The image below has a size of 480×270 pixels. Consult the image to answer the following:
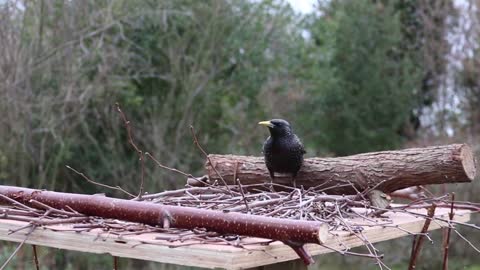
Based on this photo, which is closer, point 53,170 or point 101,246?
point 101,246

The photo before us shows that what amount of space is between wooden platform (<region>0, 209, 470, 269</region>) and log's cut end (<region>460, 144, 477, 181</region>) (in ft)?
1.79

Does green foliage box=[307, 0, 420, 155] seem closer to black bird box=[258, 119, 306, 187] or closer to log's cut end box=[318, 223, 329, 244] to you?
black bird box=[258, 119, 306, 187]

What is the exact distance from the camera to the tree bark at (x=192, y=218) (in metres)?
1.58

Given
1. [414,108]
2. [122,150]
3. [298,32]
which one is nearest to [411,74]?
[414,108]

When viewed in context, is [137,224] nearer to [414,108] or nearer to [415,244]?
[415,244]

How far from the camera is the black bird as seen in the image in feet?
8.82

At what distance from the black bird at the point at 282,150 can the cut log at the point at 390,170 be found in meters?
0.06

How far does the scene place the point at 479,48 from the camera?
31.2 ft

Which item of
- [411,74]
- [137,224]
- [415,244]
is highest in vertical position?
[411,74]

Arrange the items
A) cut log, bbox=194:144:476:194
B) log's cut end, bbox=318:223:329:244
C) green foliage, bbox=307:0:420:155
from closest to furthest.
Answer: log's cut end, bbox=318:223:329:244 < cut log, bbox=194:144:476:194 < green foliage, bbox=307:0:420:155

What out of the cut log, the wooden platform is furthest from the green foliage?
the wooden platform

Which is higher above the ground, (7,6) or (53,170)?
(7,6)

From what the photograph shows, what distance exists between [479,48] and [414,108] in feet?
3.60

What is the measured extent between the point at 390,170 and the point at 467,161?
0.26 metres
